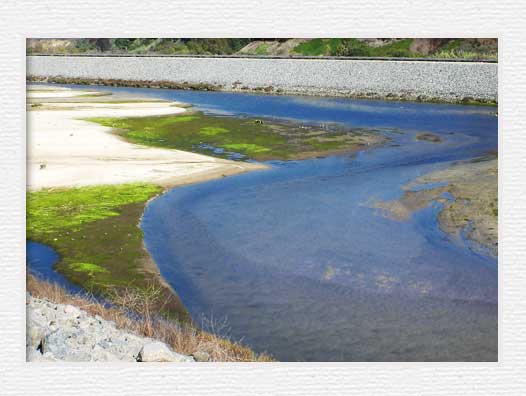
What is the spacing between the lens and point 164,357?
387 inches

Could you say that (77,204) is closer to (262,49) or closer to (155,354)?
(155,354)

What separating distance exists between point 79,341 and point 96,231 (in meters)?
8.42

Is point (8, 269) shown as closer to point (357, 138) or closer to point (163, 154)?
point (163, 154)

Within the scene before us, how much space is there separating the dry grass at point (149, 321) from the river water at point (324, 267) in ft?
2.38

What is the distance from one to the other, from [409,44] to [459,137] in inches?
1208

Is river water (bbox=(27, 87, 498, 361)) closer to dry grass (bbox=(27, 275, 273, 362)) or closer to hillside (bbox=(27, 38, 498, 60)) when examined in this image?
dry grass (bbox=(27, 275, 273, 362))

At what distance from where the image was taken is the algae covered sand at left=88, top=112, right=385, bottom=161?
31.3 meters

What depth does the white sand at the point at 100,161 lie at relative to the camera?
78.1 feet

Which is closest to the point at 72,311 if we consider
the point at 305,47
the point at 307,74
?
the point at 307,74

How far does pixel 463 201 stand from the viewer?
69.3 ft

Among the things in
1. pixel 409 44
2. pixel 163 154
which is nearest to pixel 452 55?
pixel 409 44

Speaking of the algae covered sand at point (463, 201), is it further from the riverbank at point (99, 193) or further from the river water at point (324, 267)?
the riverbank at point (99, 193)

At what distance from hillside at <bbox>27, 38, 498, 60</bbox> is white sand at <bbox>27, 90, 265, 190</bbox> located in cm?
2050

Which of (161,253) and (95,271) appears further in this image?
(161,253)
